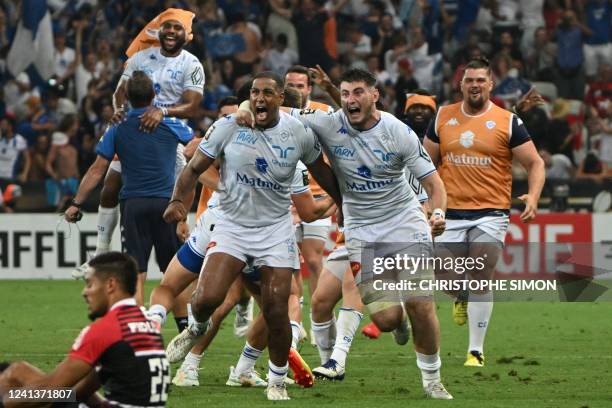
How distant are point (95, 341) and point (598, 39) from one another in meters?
20.5

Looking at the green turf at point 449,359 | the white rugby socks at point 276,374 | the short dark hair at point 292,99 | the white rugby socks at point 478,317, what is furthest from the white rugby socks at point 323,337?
the short dark hair at point 292,99

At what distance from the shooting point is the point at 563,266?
16.3 metres

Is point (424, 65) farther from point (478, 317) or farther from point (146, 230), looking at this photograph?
point (146, 230)

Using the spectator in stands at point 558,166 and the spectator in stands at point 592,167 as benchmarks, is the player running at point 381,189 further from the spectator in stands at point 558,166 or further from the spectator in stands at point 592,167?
A: the spectator in stands at point 592,167

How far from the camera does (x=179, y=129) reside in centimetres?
1281

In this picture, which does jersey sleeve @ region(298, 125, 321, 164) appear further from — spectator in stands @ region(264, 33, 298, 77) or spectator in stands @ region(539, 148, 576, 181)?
spectator in stands @ region(264, 33, 298, 77)

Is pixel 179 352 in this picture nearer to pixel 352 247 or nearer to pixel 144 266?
pixel 352 247

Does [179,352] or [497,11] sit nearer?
[179,352]

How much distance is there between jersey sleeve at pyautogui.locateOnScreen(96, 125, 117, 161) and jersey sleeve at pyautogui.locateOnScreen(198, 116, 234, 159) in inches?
111

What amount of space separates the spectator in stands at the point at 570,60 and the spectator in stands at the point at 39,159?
9.56 meters

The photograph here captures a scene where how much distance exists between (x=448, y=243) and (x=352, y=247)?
2.81 m

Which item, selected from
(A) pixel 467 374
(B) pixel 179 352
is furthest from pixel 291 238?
(A) pixel 467 374

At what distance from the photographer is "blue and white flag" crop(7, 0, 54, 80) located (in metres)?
26.2

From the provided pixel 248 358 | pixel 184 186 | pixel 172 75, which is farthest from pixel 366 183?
pixel 172 75
